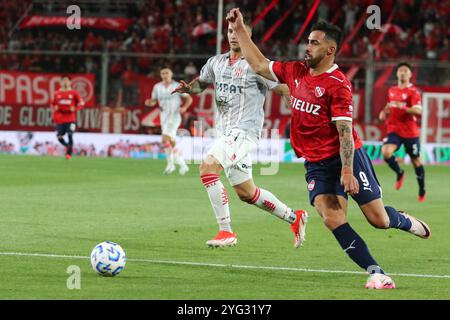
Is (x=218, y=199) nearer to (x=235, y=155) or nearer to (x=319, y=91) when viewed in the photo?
(x=235, y=155)

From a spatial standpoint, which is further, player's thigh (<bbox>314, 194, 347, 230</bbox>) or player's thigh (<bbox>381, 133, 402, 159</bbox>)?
player's thigh (<bbox>381, 133, 402, 159</bbox>)

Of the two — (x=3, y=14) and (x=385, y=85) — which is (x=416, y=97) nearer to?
(x=385, y=85)

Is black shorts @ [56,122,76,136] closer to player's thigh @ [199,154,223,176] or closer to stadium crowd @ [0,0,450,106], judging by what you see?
stadium crowd @ [0,0,450,106]

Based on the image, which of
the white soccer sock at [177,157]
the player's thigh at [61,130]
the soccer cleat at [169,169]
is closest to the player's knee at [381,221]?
the soccer cleat at [169,169]

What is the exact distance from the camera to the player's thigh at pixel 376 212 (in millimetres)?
9078

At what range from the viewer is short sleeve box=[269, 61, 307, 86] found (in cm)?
936

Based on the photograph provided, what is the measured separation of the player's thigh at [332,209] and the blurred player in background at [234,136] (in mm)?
2512

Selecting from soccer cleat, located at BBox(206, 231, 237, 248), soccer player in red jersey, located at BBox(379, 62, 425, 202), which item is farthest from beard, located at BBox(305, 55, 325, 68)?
soccer player in red jersey, located at BBox(379, 62, 425, 202)

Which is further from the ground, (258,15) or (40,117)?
(258,15)

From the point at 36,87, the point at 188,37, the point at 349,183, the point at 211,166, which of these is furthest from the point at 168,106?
the point at 349,183

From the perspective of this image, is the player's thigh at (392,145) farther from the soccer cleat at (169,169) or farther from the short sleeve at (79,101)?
the short sleeve at (79,101)

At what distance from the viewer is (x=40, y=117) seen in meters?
31.3
